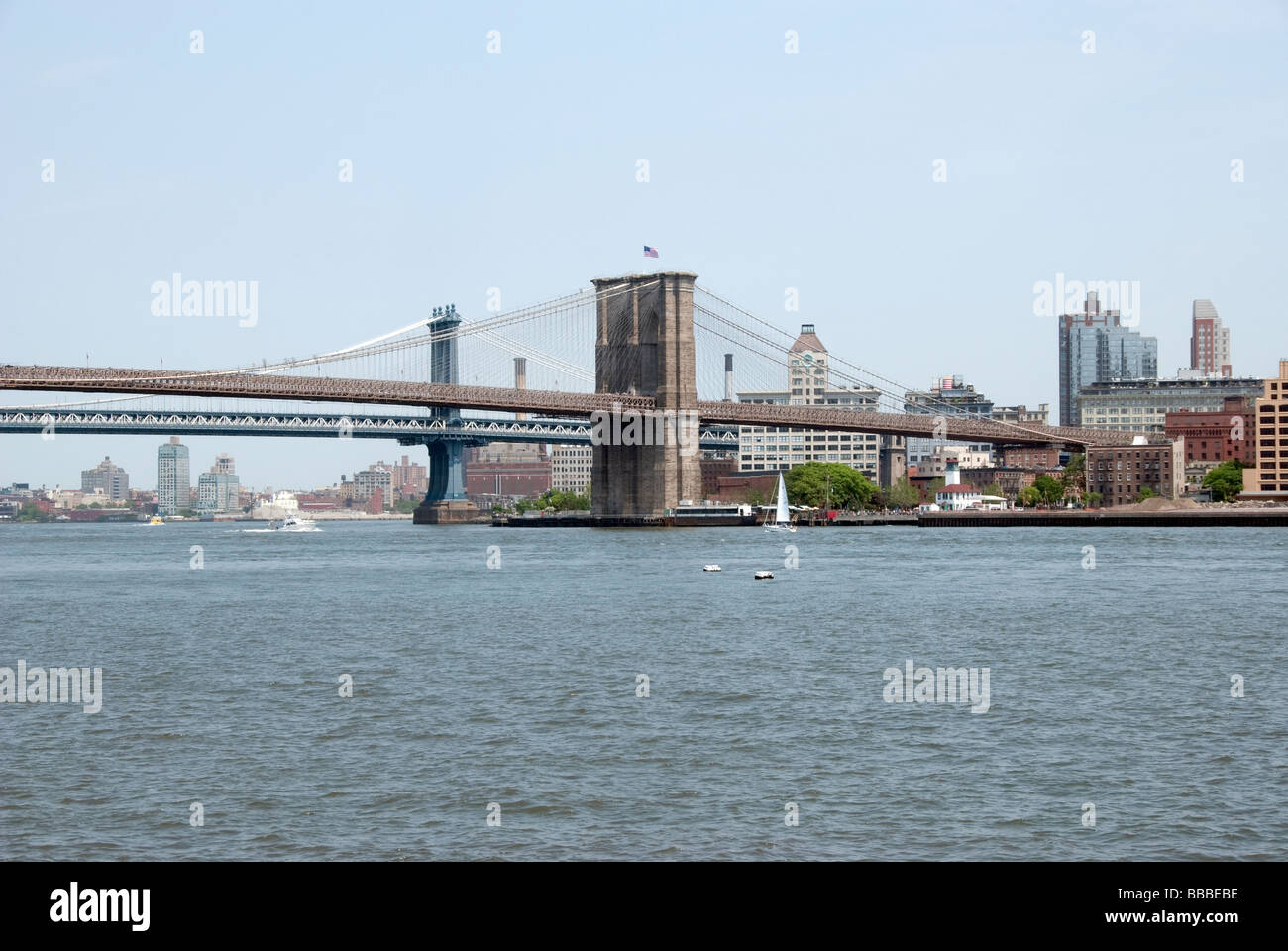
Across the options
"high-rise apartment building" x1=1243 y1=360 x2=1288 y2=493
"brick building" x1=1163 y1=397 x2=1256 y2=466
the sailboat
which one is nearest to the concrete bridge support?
the sailboat

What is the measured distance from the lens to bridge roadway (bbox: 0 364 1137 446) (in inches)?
2434

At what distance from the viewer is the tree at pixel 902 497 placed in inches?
5650

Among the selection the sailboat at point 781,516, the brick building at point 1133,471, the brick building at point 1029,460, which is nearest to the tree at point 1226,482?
the brick building at point 1133,471

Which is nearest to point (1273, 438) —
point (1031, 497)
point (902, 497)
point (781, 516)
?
point (1031, 497)

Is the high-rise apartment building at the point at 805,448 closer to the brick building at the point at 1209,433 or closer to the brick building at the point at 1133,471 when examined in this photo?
the brick building at the point at 1209,433

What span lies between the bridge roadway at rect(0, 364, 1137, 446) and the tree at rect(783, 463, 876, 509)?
19.4 m

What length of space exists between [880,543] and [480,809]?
2504 inches

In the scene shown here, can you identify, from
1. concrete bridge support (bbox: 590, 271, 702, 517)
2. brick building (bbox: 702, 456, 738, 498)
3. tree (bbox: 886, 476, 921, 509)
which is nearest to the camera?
concrete bridge support (bbox: 590, 271, 702, 517)

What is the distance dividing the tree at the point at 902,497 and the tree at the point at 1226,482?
97.3 ft

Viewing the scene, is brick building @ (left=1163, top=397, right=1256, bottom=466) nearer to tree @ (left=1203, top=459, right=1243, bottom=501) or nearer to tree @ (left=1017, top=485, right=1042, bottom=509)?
tree @ (left=1017, top=485, right=1042, bottom=509)

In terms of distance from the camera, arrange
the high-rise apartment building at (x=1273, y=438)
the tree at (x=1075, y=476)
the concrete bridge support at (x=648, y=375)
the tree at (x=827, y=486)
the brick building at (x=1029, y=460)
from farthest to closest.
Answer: the brick building at (x=1029, y=460) < the tree at (x=1075, y=476) < the tree at (x=827, y=486) < the high-rise apartment building at (x=1273, y=438) < the concrete bridge support at (x=648, y=375)

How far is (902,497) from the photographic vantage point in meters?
144
